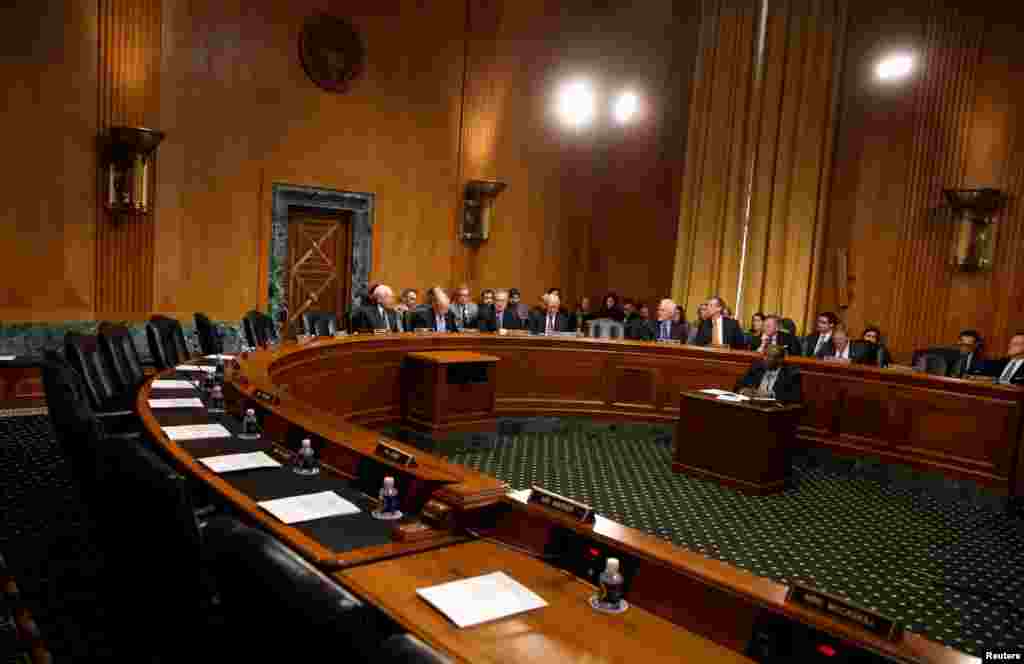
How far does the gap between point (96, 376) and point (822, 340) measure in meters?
6.24

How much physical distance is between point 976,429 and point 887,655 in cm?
519

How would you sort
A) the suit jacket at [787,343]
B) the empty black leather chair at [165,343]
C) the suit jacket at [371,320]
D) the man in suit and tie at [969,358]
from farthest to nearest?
the suit jacket at [787,343] → the suit jacket at [371,320] → the man in suit and tie at [969,358] → the empty black leather chair at [165,343]

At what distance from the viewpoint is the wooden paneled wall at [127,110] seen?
660 centimetres

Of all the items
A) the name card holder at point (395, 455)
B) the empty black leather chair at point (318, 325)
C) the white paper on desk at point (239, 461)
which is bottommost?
the white paper on desk at point (239, 461)

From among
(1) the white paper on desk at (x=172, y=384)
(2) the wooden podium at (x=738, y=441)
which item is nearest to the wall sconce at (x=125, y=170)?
(1) the white paper on desk at (x=172, y=384)

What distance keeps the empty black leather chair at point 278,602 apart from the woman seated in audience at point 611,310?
30.6 ft

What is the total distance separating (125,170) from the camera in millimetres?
6652

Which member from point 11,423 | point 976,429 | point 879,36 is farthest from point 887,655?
point 879,36

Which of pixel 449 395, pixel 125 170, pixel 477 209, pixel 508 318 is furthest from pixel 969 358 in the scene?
pixel 125 170

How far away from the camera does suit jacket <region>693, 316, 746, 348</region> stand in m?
7.38

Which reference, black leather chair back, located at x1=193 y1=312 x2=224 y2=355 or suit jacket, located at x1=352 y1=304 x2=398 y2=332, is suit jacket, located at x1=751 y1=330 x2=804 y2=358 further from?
black leather chair back, located at x1=193 y1=312 x2=224 y2=355

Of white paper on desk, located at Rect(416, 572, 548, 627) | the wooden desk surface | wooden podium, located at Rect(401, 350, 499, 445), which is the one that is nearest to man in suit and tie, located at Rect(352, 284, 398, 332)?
wooden podium, located at Rect(401, 350, 499, 445)

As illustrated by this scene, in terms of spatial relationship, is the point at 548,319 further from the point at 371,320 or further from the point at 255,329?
the point at 255,329

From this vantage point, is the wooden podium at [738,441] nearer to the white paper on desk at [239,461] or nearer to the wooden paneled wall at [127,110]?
the white paper on desk at [239,461]
